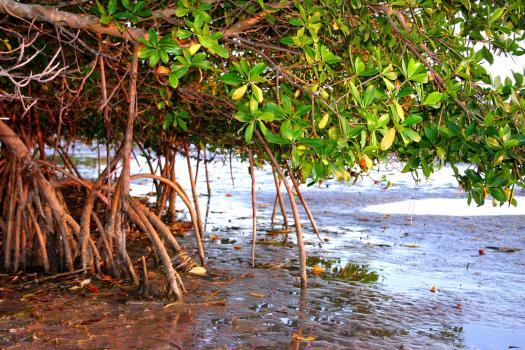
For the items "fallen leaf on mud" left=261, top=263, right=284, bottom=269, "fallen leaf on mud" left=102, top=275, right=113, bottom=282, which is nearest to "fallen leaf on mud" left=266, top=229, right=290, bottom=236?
"fallen leaf on mud" left=261, top=263, right=284, bottom=269

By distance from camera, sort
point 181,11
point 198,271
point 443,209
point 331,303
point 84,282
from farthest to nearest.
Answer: point 443,209, point 198,271, point 84,282, point 331,303, point 181,11

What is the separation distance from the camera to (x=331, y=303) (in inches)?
234

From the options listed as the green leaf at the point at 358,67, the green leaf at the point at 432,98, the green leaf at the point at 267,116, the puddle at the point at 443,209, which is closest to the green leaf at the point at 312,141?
the green leaf at the point at 267,116

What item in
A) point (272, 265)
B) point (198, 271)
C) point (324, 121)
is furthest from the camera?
point (272, 265)

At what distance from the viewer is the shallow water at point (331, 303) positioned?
5008 millimetres

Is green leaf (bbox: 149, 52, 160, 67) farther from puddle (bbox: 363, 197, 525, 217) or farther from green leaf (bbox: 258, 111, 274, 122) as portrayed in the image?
puddle (bbox: 363, 197, 525, 217)

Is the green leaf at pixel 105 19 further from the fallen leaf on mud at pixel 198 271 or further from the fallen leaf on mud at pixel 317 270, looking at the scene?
the fallen leaf on mud at pixel 317 270

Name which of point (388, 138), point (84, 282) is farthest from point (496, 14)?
point (84, 282)

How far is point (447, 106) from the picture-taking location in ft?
15.5

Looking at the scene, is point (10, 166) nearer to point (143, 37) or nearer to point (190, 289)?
point (190, 289)

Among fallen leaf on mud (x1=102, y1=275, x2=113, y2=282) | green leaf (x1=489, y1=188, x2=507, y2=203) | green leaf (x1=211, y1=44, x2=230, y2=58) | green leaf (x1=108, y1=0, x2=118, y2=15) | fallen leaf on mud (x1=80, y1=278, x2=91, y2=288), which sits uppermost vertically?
green leaf (x1=108, y1=0, x2=118, y2=15)

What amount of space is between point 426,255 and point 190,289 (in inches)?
119

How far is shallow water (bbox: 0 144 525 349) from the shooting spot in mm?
5008

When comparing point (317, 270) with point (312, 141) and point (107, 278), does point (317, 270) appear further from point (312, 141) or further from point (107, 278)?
point (312, 141)
